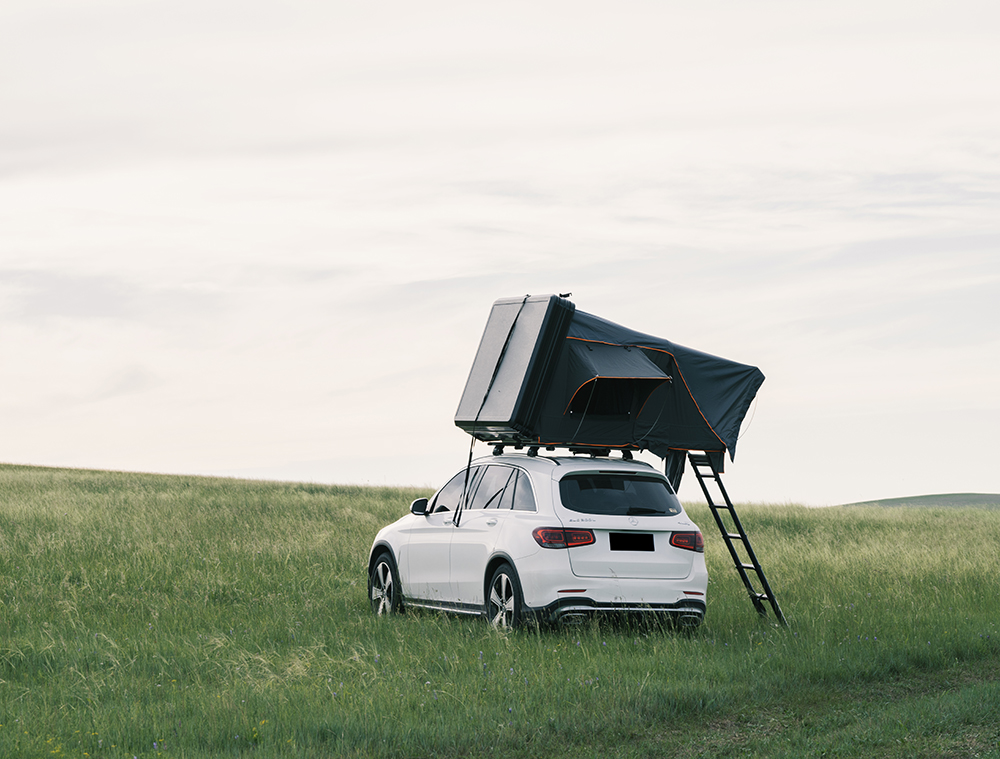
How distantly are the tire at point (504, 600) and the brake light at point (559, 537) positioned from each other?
477 mm

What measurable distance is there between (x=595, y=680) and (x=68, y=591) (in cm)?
896

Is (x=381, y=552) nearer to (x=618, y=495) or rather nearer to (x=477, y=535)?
(x=477, y=535)

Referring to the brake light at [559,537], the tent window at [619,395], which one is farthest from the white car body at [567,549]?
the tent window at [619,395]

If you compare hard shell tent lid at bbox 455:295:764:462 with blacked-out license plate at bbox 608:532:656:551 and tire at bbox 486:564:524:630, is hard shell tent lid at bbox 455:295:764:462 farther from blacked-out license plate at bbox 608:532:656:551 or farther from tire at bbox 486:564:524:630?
tire at bbox 486:564:524:630

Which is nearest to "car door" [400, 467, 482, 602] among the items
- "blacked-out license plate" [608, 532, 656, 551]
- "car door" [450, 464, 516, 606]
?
"car door" [450, 464, 516, 606]

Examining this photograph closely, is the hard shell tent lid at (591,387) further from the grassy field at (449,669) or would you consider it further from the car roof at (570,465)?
the grassy field at (449,669)

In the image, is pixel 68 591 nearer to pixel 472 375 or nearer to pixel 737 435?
pixel 472 375

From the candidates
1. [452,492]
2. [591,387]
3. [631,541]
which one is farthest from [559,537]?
[452,492]

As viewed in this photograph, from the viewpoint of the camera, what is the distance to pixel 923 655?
10086mm

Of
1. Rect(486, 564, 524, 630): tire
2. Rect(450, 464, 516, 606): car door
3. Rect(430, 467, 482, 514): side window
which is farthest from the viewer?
Rect(430, 467, 482, 514): side window

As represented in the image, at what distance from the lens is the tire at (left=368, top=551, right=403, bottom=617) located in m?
12.4

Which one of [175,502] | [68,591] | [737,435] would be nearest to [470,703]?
[737,435]

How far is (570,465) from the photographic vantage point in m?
10.5

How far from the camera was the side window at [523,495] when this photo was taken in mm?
10359
